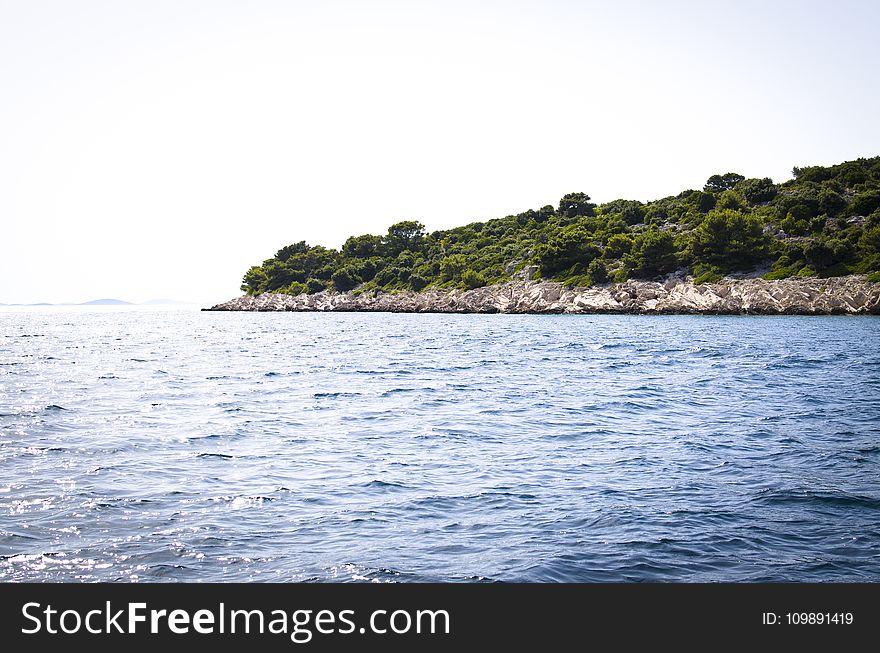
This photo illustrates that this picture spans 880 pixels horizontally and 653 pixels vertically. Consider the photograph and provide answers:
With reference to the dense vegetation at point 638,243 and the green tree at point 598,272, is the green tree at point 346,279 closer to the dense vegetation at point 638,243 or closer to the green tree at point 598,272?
the dense vegetation at point 638,243

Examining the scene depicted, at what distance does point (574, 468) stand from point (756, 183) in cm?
12885

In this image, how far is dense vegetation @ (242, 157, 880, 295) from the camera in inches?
3745

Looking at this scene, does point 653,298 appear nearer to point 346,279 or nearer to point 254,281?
point 346,279

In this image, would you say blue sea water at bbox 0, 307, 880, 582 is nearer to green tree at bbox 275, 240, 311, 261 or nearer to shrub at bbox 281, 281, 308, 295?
shrub at bbox 281, 281, 308, 295

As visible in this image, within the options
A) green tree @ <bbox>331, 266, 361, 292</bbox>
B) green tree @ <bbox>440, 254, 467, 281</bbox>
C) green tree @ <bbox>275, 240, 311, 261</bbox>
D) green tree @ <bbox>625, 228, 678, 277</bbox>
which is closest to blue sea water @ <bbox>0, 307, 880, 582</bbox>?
green tree @ <bbox>625, 228, 678, 277</bbox>

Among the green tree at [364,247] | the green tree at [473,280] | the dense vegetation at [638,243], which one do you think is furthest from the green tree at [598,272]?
the green tree at [364,247]

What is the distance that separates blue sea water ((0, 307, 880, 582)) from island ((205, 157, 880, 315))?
6198 centimetres

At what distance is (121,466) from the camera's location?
44.5 feet

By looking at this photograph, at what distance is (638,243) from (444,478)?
99.3m

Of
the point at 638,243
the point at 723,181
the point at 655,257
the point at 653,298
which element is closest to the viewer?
the point at 653,298

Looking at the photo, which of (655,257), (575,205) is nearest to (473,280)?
(655,257)

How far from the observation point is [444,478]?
1285 centimetres
